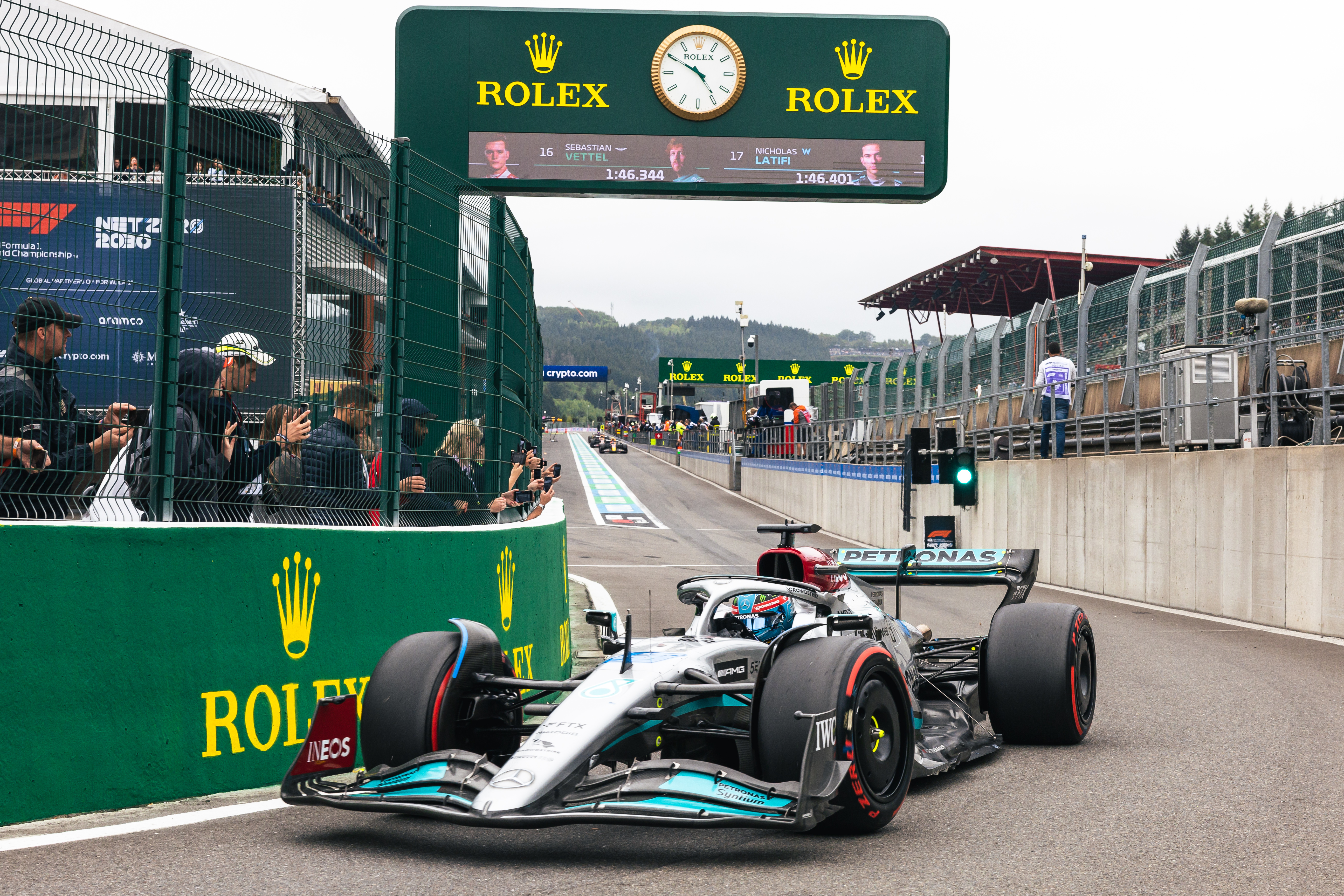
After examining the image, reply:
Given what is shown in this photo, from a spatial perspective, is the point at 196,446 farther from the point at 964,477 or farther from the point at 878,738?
the point at 964,477

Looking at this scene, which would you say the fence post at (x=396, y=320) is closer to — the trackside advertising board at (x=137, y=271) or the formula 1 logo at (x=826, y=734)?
the trackside advertising board at (x=137, y=271)

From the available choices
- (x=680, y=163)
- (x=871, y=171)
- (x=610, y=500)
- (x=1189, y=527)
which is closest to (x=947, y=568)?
(x=871, y=171)

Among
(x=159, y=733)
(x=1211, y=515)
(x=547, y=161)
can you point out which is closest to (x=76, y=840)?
(x=159, y=733)

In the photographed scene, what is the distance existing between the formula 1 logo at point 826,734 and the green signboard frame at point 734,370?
6953cm

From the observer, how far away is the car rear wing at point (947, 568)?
8.17 meters

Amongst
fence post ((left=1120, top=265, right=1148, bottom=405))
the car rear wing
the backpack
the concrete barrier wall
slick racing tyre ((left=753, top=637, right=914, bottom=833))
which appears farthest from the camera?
fence post ((left=1120, top=265, right=1148, bottom=405))

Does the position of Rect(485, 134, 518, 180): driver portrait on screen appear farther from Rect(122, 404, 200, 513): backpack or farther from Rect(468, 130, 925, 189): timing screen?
Rect(122, 404, 200, 513): backpack

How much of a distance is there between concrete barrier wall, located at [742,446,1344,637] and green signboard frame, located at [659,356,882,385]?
171 ft

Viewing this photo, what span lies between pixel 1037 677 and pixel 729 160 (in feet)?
28.6

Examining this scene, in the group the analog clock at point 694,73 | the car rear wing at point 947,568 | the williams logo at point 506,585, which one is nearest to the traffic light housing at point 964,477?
the analog clock at point 694,73

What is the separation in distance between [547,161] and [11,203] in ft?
31.1

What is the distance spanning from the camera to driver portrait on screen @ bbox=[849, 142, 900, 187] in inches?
561

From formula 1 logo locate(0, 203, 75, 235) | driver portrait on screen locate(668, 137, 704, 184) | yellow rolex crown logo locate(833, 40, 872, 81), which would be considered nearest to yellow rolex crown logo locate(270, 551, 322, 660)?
formula 1 logo locate(0, 203, 75, 235)

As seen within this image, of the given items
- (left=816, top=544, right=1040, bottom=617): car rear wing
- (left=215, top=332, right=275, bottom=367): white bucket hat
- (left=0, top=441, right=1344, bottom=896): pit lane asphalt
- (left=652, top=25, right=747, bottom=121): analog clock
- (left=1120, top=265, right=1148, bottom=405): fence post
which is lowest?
(left=0, top=441, right=1344, bottom=896): pit lane asphalt
